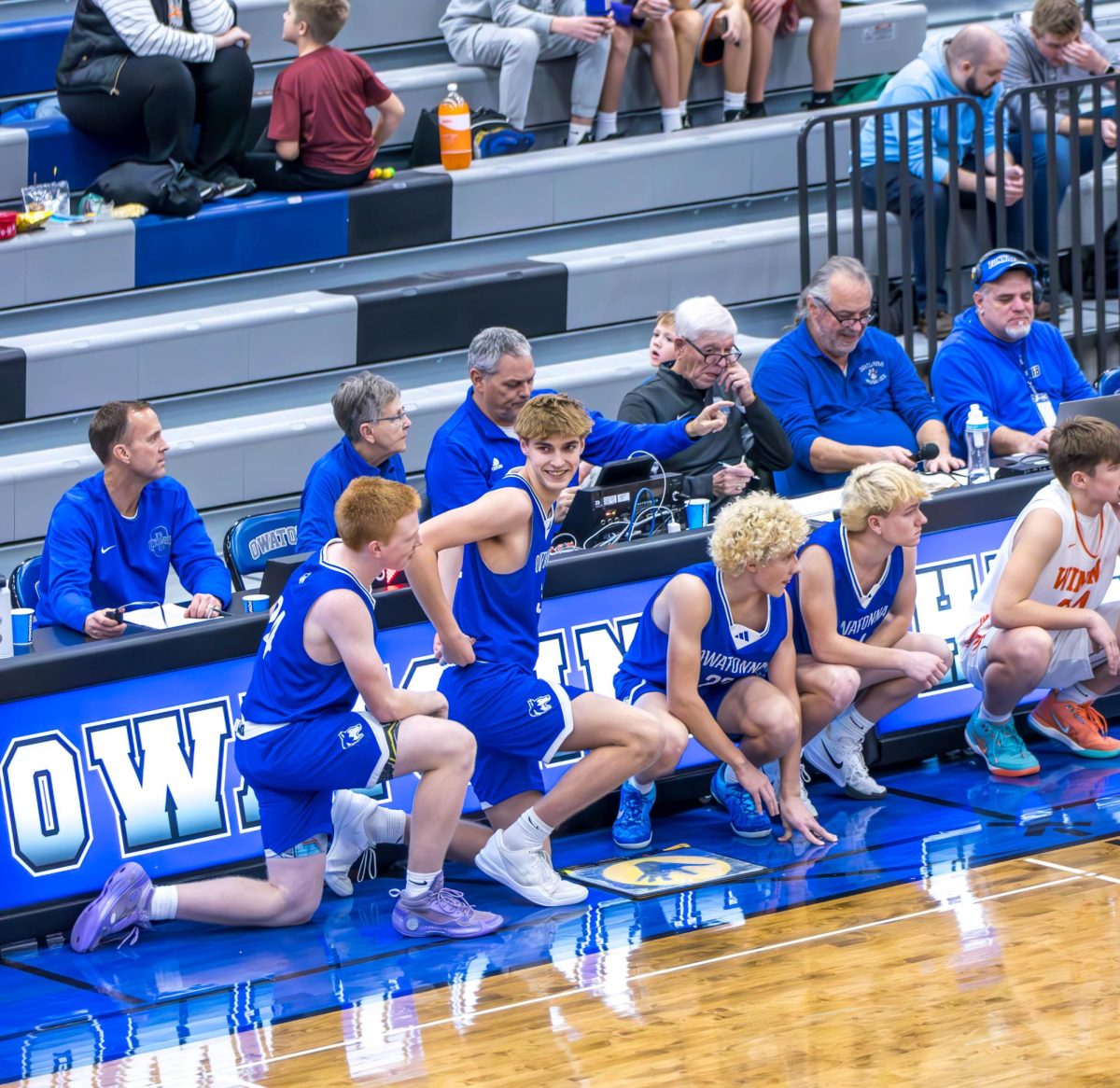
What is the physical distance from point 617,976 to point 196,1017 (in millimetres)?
1009

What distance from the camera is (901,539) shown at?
611 cm

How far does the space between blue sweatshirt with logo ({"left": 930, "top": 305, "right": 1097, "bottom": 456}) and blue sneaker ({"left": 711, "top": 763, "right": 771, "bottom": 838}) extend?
2.06 m

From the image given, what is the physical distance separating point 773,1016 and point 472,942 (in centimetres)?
97

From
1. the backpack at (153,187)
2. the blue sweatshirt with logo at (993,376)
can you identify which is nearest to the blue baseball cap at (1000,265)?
the blue sweatshirt with logo at (993,376)

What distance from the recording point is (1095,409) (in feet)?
22.9

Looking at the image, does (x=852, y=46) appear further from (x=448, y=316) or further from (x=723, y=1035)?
(x=723, y=1035)

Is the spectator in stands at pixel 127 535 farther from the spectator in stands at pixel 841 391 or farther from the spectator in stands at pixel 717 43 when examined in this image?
the spectator in stands at pixel 717 43

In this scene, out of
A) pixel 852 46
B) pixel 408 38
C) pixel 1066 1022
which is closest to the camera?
pixel 1066 1022

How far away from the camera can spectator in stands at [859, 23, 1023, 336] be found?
30.1 feet

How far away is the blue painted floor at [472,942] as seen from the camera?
489 cm

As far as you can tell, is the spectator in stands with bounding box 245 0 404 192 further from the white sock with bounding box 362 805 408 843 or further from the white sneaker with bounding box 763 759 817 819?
the white sock with bounding box 362 805 408 843

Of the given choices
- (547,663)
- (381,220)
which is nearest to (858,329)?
(547,663)

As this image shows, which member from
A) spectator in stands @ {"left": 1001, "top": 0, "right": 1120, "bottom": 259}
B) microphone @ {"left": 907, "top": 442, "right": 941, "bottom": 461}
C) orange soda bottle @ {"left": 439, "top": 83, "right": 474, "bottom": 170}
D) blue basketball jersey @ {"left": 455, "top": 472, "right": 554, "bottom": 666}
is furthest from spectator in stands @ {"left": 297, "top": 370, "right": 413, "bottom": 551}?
spectator in stands @ {"left": 1001, "top": 0, "right": 1120, "bottom": 259}

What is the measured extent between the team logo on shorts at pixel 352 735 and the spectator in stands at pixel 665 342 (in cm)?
218
